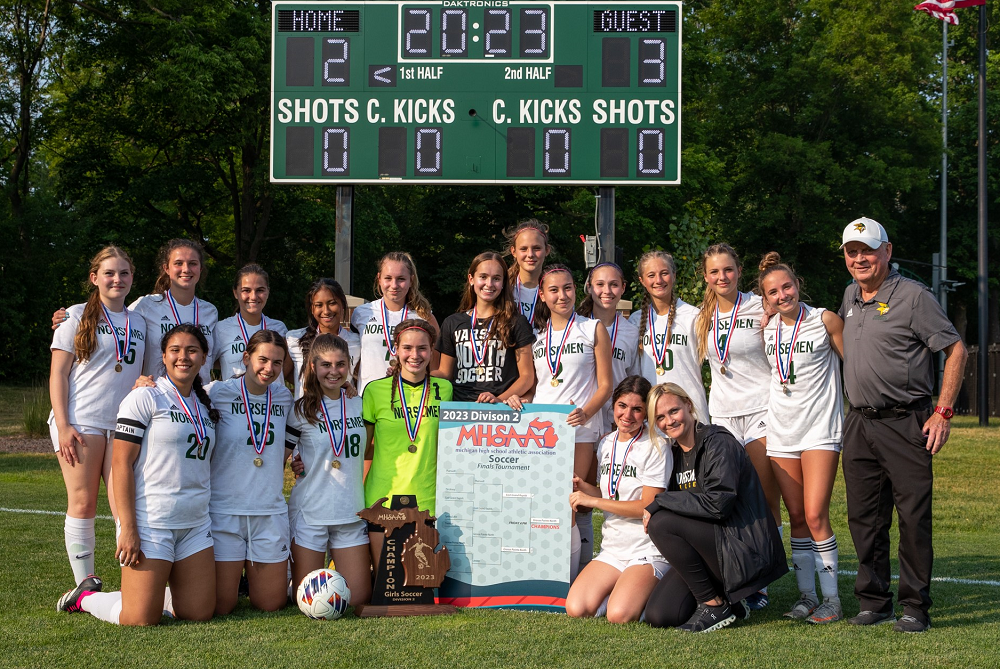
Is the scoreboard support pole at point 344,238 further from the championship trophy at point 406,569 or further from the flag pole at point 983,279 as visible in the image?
the flag pole at point 983,279

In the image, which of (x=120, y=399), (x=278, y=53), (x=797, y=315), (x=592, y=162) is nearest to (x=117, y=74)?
(x=278, y=53)

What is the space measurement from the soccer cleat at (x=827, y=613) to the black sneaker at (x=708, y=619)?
19.4 inches

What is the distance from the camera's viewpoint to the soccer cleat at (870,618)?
5.37 m

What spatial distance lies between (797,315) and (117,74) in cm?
2171

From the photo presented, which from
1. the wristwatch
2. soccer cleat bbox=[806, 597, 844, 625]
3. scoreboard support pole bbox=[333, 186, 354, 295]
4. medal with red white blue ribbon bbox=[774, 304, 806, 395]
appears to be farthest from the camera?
scoreboard support pole bbox=[333, 186, 354, 295]

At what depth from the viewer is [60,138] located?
28828 millimetres

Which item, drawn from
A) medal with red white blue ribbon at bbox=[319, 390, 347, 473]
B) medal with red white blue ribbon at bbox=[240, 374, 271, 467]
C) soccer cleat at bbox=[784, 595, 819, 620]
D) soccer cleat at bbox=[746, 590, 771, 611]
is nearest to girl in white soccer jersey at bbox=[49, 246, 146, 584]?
medal with red white blue ribbon at bbox=[240, 374, 271, 467]

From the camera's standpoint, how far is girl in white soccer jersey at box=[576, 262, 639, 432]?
6.29 meters

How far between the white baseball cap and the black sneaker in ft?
6.94

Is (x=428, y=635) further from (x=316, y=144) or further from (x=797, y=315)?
(x=316, y=144)

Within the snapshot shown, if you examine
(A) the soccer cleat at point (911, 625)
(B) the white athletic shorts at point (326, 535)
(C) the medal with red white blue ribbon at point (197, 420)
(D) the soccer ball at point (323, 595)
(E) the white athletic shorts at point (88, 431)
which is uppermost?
(C) the medal with red white blue ribbon at point (197, 420)

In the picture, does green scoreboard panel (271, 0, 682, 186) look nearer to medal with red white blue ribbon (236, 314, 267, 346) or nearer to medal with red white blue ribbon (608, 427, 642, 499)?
medal with red white blue ribbon (236, 314, 267, 346)

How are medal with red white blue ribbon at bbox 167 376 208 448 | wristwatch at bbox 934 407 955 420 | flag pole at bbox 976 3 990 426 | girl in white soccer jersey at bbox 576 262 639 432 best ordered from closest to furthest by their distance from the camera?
wristwatch at bbox 934 407 955 420
medal with red white blue ribbon at bbox 167 376 208 448
girl in white soccer jersey at bbox 576 262 639 432
flag pole at bbox 976 3 990 426

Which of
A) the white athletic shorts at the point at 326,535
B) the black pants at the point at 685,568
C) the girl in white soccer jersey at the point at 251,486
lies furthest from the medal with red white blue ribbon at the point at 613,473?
the girl in white soccer jersey at the point at 251,486
